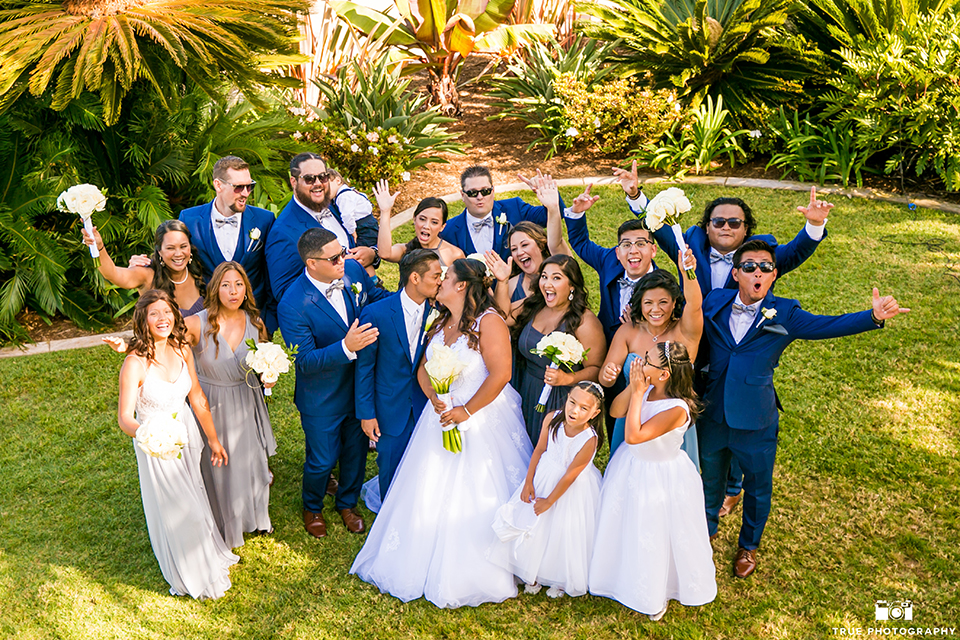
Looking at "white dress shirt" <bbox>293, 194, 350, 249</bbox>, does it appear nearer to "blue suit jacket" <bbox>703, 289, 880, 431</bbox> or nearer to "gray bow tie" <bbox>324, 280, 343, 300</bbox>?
"gray bow tie" <bbox>324, 280, 343, 300</bbox>

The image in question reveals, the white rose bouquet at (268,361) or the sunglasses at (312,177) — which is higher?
the sunglasses at (312,177)

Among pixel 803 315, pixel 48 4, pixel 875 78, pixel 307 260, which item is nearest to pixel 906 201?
pixel 875 78

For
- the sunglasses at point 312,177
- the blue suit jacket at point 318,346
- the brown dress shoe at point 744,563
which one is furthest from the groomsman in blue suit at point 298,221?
the brown dress shoe at point 744,563

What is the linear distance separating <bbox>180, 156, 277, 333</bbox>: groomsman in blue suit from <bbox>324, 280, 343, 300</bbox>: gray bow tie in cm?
102

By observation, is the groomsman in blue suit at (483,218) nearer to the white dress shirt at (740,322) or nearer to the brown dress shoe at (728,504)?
the white dress shirt at (740,322)

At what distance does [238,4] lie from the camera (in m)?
8.82

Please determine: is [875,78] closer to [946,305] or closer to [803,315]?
[946,305]

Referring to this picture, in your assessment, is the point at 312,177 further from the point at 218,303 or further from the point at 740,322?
the point at 740,322

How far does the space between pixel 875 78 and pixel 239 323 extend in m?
9.07

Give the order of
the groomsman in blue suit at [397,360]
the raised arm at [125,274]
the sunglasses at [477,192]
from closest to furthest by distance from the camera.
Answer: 1. the groomsman in blue suit at [397,360]
2. the raised arm at [125,274]
3. the sunglasses at [477,192]

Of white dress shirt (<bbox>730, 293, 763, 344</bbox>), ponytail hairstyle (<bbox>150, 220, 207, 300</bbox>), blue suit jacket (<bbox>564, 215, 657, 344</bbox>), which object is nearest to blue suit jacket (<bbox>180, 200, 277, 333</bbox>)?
ponytail hairstyle (<bbox>150, 220, 207, 300</bbox>)

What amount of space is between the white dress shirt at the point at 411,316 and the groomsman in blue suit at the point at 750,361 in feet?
5.74

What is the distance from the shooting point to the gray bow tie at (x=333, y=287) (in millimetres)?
5098

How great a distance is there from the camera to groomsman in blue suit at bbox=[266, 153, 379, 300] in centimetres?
589
